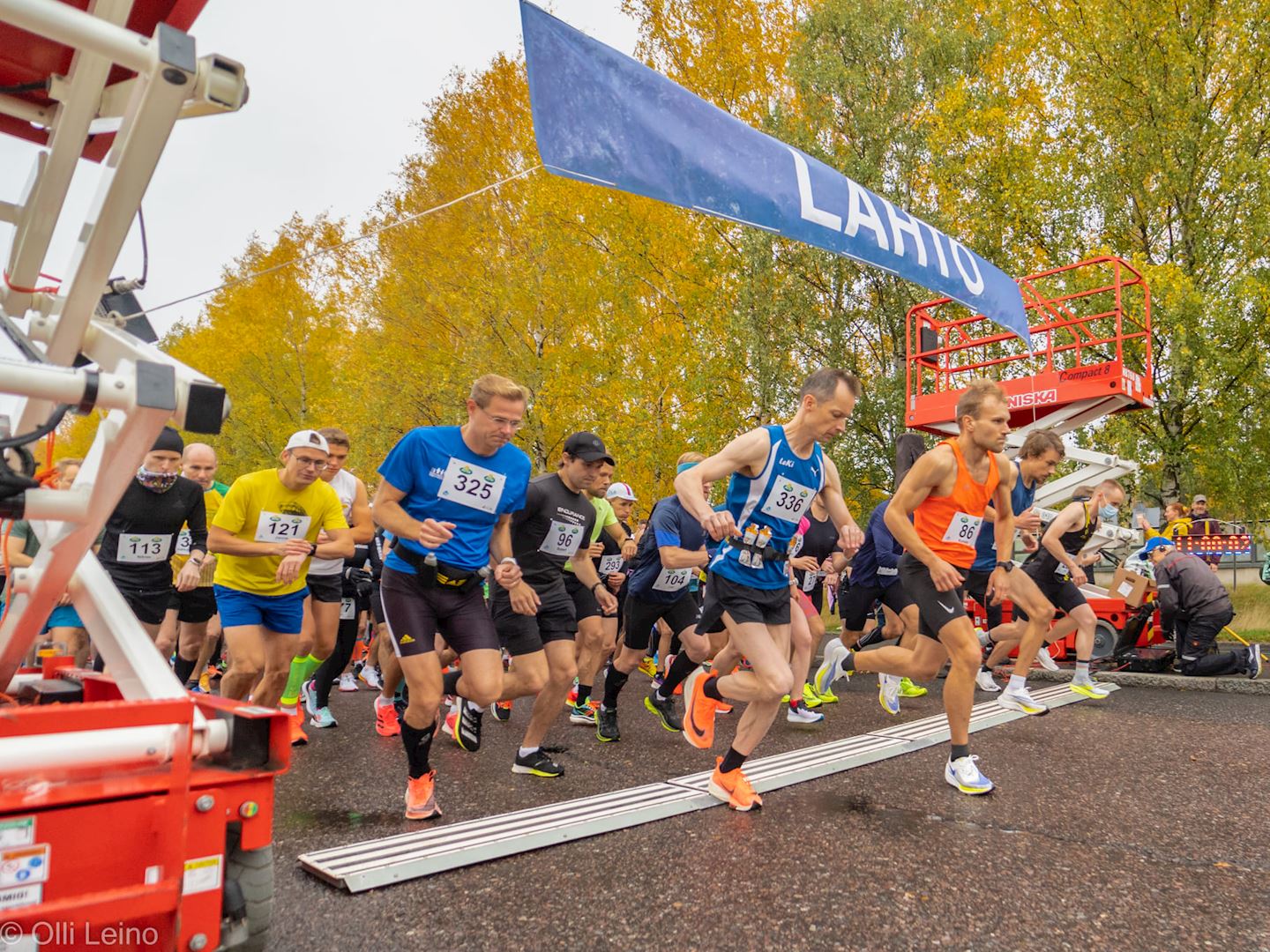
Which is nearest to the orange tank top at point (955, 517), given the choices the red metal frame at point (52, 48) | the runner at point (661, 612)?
the runner at point (661, 612)

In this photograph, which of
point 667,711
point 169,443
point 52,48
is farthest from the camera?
point 667,711

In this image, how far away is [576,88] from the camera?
4164mm

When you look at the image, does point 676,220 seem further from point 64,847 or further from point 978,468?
point 64,847

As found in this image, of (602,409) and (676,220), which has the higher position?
(676,220)

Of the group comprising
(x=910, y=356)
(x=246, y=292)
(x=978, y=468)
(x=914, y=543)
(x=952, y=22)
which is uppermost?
(x=952, y=22)

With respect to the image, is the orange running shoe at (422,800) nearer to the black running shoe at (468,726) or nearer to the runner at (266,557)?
the black running shoe at (468,726)

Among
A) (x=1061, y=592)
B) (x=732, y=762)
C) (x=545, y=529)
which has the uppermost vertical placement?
(x=545, y=529)

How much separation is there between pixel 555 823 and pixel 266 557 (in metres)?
2.64

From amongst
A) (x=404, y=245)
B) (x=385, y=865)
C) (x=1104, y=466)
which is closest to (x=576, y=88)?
(x=385, y=865)

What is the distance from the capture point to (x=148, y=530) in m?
6.34

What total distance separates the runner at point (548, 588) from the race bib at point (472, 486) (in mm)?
813

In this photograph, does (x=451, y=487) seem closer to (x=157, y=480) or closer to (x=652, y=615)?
(x=652, y=615)

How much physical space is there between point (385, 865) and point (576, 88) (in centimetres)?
354

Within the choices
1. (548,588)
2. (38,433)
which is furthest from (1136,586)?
(38,433)
